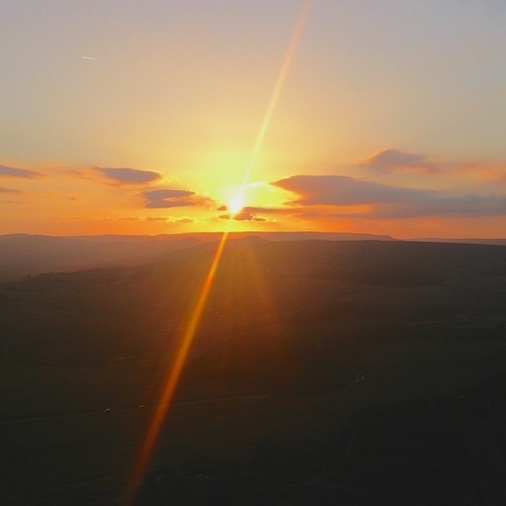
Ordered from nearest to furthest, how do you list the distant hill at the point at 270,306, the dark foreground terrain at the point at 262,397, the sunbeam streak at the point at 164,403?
1. the dark foreground terrain at the point at 262,397
2. the sunbeam streak at the point at 164,403
3. the distant hill at the point at 270,306

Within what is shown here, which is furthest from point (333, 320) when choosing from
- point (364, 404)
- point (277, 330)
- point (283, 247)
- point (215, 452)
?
point (283, 247)

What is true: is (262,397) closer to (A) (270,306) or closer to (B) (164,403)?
(B) (164,403)

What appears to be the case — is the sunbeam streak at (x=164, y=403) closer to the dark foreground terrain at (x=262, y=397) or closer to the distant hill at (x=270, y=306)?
the dark foreground terrain at (x=262, y=397)

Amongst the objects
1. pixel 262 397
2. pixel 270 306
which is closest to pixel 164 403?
pixel 262 397

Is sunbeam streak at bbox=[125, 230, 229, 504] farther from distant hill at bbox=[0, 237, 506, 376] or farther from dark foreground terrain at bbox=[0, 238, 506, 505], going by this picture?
distant hill at bbox=[0, 237, 506, 376]

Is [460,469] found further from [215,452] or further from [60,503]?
[60,503]

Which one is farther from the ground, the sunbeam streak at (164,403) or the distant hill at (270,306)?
the distant hill at (270,306)

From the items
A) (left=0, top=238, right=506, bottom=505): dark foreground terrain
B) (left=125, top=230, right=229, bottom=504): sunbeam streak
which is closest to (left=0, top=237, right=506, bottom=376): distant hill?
(left=0, top=238, right=506, bottom=505): dark foreground terrain

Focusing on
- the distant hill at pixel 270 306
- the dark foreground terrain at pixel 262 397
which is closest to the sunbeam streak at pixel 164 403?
the dark foreground terrain at pixel 262 397
